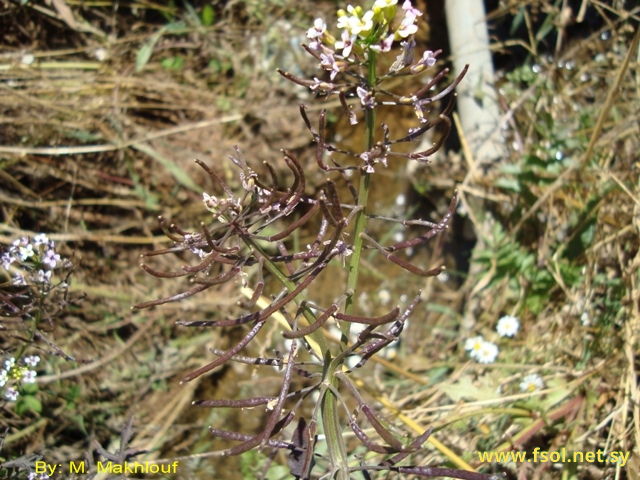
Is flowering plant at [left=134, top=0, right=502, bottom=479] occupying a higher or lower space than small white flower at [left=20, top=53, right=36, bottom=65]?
lower

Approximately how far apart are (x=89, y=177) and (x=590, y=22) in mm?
2632

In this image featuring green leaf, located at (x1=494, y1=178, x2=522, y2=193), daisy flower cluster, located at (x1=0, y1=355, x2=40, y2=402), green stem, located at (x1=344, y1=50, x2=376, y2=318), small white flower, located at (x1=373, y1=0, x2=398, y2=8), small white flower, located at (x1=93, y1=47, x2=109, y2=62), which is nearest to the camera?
small white flower, located at (x1=373, y1=0, x2=398, y2=8)

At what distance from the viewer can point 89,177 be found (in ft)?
9.87

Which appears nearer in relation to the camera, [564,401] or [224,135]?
[564,401]

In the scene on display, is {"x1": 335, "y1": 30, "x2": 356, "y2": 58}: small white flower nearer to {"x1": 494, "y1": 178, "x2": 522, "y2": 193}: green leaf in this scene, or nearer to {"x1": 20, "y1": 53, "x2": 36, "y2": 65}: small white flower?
{"x1": 494, "y1": 178, "x2": 522, "y2": 193}: green leaf

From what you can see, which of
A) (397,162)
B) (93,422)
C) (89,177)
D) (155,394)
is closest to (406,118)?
(397,162)

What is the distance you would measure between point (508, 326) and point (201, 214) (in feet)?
5.27

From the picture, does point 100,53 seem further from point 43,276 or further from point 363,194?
point 363,194

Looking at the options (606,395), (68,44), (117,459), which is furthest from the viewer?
(68,44)

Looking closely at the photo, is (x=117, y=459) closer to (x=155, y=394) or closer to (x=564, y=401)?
(x=155, y=394)

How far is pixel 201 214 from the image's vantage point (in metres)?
3.19

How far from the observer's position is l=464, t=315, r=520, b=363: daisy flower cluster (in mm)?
2525

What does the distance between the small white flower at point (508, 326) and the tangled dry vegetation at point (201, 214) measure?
0.05 meters

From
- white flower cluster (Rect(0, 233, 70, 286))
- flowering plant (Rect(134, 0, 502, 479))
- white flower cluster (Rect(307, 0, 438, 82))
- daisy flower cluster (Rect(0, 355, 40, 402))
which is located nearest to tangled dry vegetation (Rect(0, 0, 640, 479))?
daisy flower cluster (Rect(0, 355, 40, 402))
